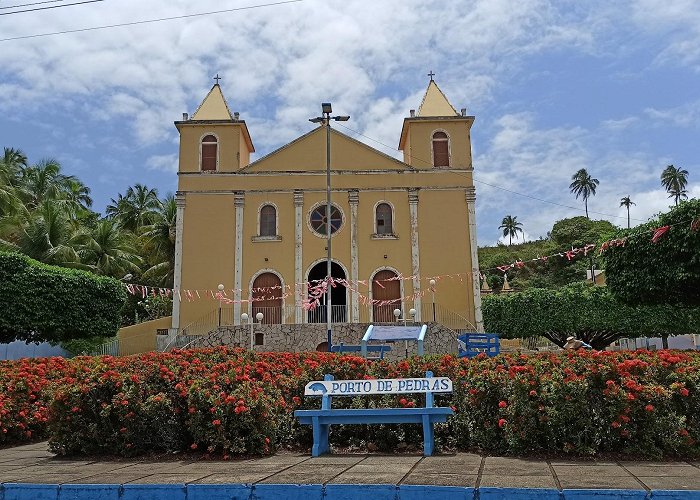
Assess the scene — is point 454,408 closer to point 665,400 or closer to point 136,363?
point 665,400

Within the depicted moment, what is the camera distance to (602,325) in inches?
1245

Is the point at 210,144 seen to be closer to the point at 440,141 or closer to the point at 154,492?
the point at 440,141

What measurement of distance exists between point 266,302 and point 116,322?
5.84 meters

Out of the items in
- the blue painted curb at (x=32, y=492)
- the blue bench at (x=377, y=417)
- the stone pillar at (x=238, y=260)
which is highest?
the stone pillar at (x=238, y=260)

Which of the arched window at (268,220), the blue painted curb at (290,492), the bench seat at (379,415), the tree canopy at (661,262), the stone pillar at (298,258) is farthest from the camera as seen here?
the arched window at (268,220)

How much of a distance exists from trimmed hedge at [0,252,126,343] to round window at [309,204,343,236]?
8349mm

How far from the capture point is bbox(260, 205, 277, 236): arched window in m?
27.5

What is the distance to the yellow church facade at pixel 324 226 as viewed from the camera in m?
26.4

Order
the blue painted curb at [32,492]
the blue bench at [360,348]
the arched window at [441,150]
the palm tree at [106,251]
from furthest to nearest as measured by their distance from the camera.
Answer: the palm tree at [106,251], the arched window at [441,150], the blue bench at [360,348], the blue painted curb at [32,492]

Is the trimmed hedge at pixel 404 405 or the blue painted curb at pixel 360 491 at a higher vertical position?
the trimmed hedge at pixel 404 405

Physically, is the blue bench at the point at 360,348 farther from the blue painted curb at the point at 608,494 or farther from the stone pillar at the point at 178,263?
the blue painted curb at the point at 608,494

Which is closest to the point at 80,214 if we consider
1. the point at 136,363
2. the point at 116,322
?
the point at 116,322

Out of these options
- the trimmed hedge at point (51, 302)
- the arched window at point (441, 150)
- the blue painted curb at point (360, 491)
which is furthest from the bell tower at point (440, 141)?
the blue painted curb at point (360, 491)

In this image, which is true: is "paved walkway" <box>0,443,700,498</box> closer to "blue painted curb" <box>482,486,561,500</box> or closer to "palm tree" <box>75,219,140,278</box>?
"blue painted curb" <box>482,486,561,500</box>
